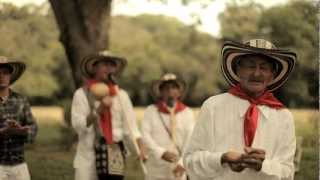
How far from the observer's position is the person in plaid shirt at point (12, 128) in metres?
6.06

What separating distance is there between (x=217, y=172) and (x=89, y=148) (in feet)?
9.28

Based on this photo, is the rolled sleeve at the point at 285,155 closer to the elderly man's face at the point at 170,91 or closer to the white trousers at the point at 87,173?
the white trousers at the point at 87,173

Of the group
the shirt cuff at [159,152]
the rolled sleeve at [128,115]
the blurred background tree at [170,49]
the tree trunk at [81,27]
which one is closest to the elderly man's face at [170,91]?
the shirt cuff at [159,152]

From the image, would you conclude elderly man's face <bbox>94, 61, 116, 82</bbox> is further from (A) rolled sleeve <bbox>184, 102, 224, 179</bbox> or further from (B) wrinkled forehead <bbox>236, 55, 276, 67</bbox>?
(B) wrinkled forehead <bbox>236, 55, 276, 67</bbox>

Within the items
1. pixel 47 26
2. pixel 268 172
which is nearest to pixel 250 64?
pixel 268 172

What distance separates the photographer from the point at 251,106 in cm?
448

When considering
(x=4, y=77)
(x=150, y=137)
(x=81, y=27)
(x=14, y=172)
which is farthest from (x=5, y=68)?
(x=81, y=27)

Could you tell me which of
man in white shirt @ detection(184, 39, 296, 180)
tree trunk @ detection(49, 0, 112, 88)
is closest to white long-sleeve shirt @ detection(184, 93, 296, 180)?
man in white shirt @ detection(184, 39, 296, 180)

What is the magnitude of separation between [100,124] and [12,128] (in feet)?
4.02

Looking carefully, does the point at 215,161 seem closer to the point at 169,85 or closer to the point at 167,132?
the point at 167,132

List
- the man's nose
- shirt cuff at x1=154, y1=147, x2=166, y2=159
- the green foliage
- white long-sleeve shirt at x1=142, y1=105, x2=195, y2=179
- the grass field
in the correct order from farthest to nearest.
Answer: the green foliage < the grass field < white long-sleeve shirt at x1=142, y1=105, x2=195, y2=179 < shirt cuff at x1=154, y1=147, x2=166, y2=159 < the man's nose

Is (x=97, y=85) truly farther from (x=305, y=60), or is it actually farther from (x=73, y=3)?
(x=305, y=60)

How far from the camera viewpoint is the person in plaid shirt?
19.9ft

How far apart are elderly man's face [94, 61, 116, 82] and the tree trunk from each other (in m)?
4.56
